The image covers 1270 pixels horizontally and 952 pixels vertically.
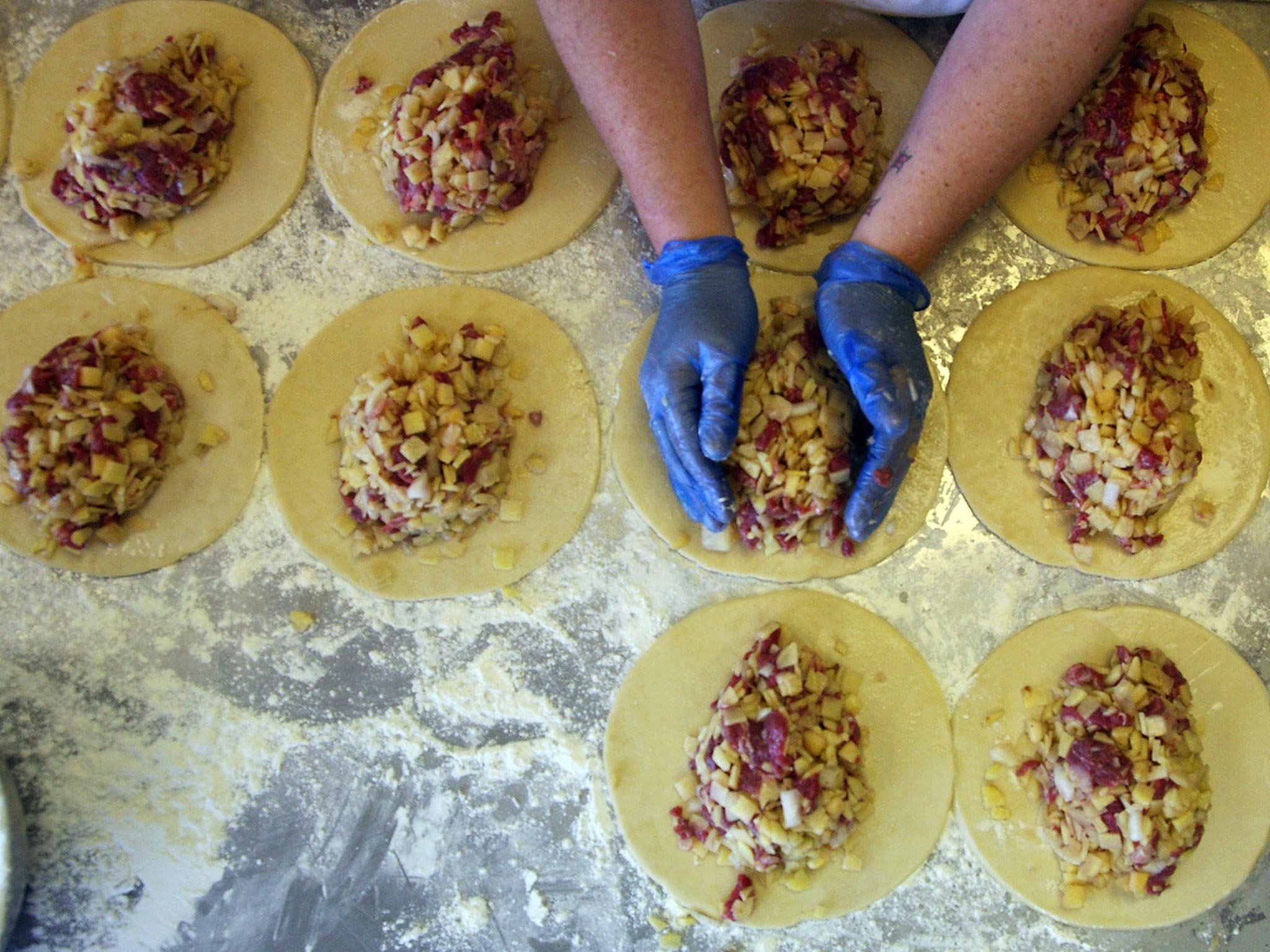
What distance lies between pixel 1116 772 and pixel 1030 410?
783mm

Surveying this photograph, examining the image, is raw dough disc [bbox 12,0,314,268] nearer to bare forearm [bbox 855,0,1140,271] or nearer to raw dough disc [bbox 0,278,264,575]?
raw dough disc [bbox 0,278,264,575]

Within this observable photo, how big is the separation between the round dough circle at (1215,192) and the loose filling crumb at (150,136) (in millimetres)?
1860

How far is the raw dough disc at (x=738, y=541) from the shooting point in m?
1.90

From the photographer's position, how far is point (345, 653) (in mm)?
1901

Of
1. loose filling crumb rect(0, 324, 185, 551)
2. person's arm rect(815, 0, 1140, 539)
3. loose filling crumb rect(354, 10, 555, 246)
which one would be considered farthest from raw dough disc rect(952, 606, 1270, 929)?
loose filling crumb rect(0, 324, 185, 551)

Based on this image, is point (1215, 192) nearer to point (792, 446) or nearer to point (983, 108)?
point (983, 108)

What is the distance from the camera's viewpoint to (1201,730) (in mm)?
1896

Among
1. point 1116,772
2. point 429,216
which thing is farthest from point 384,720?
point 1116,772

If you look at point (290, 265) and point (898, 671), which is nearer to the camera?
point (898, 671)

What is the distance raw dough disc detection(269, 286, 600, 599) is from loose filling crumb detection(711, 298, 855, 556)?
0.36m

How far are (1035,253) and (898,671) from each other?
3.47ft

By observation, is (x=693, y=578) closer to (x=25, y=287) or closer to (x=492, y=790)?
(x=492, y=790)

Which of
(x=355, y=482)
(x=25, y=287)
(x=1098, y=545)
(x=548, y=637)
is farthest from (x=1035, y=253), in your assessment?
(x=25, y=287)

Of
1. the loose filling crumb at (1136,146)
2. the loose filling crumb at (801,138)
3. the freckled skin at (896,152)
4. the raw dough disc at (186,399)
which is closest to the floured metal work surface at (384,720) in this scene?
the raw dough disc at (186,399)
